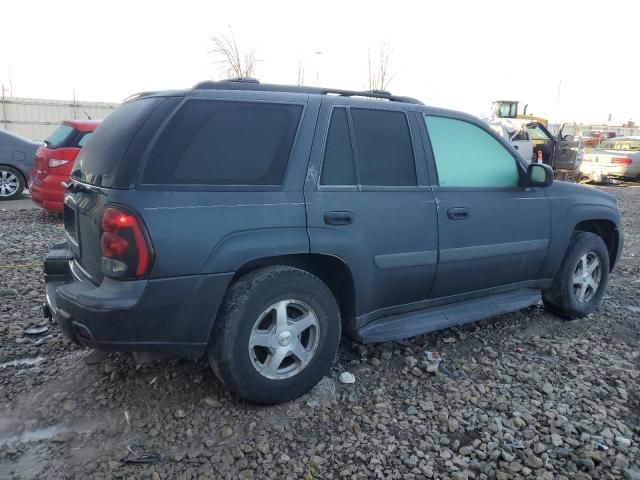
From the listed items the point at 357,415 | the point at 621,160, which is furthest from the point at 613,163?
the point at 357,415

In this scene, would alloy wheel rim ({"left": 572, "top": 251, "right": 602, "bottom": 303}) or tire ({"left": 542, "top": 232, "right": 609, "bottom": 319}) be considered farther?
alloy wheel rim ({"left": 572, "top": 251, "right": 602, "bottom": 303})

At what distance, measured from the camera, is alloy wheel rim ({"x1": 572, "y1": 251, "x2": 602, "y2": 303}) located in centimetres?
463

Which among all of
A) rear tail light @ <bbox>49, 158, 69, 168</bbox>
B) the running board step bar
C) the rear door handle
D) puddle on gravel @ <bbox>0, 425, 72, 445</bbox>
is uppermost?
the rear door handle

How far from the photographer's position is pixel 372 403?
3170 millimetres

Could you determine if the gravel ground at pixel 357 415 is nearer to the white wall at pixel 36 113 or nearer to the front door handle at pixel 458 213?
the front door handle at pixel 458 213

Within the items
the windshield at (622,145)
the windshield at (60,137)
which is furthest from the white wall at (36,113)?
the windshield at (622,145)

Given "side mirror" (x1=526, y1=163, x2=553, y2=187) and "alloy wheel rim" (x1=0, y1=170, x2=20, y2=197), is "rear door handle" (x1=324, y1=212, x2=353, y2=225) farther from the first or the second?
"alloy wheel rim" (x1=0, y1=170, x2=20, y2=197)

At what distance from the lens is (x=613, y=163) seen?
16875mm

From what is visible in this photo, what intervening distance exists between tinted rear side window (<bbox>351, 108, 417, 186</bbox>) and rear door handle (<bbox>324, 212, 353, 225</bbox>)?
278 mm

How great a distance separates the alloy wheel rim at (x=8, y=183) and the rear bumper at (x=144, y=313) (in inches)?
362

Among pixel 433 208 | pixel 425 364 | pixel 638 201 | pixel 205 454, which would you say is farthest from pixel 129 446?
pixel 638 201

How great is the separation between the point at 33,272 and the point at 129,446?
3.50 metres

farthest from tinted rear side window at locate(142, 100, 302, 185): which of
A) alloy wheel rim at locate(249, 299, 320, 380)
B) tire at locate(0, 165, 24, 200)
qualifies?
tire at locate(0, 165, 24, 200)

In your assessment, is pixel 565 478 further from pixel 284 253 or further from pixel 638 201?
pixel 638 201
